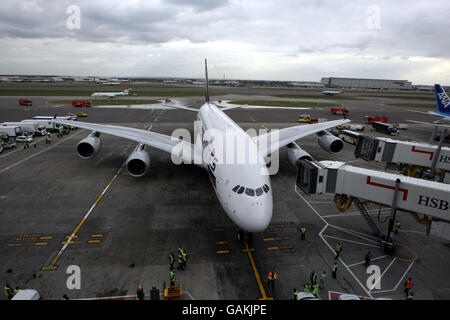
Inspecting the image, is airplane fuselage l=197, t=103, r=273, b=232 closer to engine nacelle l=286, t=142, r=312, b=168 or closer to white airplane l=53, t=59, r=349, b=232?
white airplane l=53, t=59, r=349, b=232

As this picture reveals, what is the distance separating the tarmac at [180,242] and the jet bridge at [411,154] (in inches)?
162

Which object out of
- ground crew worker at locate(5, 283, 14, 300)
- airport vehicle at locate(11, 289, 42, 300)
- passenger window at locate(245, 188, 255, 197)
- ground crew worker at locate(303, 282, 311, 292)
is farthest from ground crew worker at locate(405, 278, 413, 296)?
ground crew worker at locate(5, 283, 14, 300)

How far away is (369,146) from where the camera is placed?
765 inches

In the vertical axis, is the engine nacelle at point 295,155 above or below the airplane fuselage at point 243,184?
below

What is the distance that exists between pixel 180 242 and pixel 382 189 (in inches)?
435

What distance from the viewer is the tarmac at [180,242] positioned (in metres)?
11.1

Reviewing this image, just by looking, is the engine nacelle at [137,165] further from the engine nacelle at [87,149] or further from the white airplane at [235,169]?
the engine nacelle at [87,149]

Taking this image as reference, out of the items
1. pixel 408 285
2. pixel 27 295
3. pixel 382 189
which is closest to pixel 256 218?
pixel 382 189

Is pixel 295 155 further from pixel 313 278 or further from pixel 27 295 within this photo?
pixel 27 295

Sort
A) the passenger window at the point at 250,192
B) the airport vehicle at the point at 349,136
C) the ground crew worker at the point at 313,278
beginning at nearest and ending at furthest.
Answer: the ground crew worker at the point at 313,278 < the passenger window at the point at 250,192 < the airport vehicle at the point at 349,136

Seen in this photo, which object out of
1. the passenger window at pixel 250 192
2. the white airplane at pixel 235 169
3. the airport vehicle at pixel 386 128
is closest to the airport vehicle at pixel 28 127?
the white airplane at pixel 235 169

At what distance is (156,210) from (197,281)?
295 inches

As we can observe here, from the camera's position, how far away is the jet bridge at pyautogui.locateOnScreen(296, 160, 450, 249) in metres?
11.5
